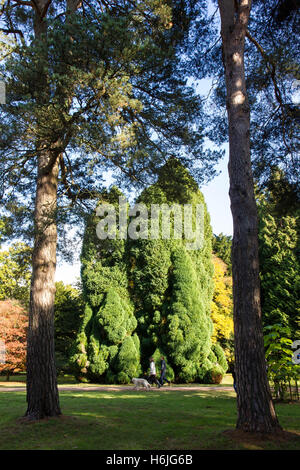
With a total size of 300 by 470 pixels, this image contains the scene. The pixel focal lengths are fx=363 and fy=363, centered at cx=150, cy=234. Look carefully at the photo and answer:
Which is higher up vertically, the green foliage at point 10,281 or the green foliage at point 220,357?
the green foliage at point 10,281

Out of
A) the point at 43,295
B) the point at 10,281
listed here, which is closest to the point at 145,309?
the point at 43,295

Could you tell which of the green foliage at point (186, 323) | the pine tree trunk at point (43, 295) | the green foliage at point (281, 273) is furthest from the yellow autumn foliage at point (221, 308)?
the pine tree trunk at point (43, 295)

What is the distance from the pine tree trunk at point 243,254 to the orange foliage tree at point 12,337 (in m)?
17.7

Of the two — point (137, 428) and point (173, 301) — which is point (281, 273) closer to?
point (173, 301)

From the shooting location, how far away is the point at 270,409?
16.1 feet

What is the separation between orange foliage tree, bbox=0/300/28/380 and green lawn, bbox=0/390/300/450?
12.4 meters

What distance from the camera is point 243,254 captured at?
5.45 m

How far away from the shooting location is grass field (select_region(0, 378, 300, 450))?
4.75 meters

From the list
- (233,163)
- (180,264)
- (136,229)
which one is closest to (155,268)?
(180,264)

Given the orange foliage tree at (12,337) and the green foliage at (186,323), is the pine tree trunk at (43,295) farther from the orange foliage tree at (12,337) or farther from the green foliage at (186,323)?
the orange foliage tree at (12,337)

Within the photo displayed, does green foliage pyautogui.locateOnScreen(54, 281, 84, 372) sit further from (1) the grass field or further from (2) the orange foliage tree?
(1) the grass field

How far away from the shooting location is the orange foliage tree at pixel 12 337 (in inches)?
790

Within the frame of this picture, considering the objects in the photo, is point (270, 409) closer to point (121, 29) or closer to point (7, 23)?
point (121, 29)

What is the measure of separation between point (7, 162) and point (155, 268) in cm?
1158
